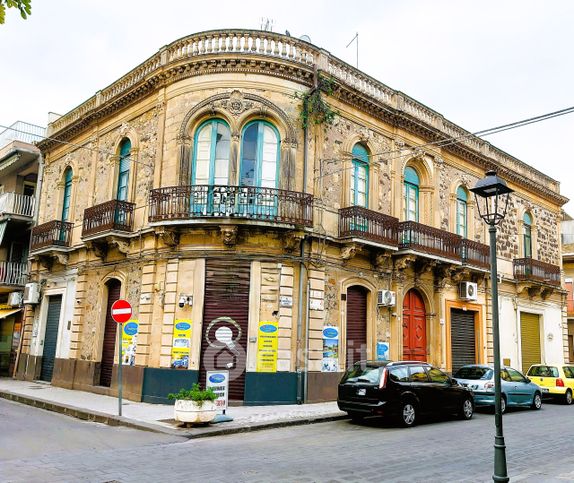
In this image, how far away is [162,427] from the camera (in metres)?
11.9

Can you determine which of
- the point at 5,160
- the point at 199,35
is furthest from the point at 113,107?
the point at 5,160

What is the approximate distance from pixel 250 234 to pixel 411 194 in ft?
27.4

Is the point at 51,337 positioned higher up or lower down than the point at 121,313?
lower down

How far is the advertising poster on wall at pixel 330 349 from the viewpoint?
1705cm

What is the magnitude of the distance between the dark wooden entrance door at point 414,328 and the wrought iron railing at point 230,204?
629 cm

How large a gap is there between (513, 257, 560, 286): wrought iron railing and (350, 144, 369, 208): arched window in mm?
10886

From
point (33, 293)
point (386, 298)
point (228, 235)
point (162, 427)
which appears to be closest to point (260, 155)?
point (228, 235)

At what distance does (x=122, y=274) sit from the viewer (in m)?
18.5

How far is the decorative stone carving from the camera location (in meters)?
15.8

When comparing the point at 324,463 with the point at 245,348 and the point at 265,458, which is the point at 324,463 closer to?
the point at 265,458

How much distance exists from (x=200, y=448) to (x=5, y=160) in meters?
20.7

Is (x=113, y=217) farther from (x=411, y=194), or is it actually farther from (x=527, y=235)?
(x=527, y=235)

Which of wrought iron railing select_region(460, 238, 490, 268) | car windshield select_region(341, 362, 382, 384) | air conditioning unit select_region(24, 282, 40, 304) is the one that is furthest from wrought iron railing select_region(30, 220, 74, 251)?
wrought iron railing select_region(460, 238, 490, 268)

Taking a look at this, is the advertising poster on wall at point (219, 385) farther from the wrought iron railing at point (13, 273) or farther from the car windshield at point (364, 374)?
the wrought iron railing at point (13, 273)
